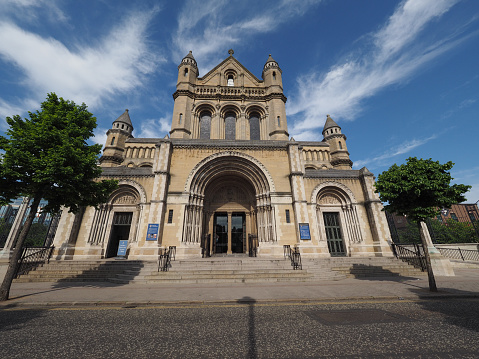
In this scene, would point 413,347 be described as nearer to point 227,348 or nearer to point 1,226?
point 227,348

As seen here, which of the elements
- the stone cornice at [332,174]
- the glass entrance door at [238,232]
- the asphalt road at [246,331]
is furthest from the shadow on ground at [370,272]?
the glass entrance door at [238,232]

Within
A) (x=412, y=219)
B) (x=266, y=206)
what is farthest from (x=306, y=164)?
(x=412, y=219)

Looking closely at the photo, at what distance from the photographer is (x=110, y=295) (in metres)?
7.09

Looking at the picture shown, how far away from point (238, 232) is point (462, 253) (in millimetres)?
19083

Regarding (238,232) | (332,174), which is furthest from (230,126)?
(332,174)

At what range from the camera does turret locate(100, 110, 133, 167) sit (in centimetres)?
2312

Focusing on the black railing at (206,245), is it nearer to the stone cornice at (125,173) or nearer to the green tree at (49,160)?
the stone cornice at (125,173)

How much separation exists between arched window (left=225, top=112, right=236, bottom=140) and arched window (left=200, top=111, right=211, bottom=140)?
7.35ft

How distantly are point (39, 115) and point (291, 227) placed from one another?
15.8 meters

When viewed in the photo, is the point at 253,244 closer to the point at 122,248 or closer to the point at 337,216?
the point at 337,216

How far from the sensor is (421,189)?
25.7 ft

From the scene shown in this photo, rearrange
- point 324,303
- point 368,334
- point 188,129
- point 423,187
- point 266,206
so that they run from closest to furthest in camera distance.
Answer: point 368,334
point 324,303
point 423,187
point 266,206
point 188,129

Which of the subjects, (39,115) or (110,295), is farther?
(39,115)

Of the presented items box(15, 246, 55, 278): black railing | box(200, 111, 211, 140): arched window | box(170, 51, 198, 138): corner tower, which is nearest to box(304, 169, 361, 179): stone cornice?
box(200, 111, 211, 140): arched window
